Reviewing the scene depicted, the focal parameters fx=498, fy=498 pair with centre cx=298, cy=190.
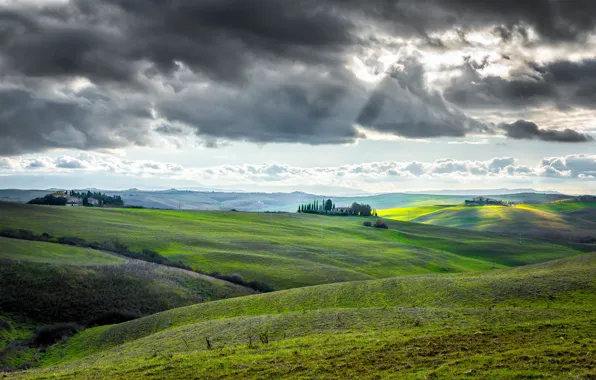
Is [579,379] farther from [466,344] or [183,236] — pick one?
[183,236]

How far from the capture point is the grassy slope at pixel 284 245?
103812mm

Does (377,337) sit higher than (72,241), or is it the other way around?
(377,337)

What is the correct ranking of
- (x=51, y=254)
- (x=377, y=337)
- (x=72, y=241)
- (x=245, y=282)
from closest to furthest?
(x=377, y=337) → (x=51, y=254) → (x=245, y=282) → (x=72, y=241)

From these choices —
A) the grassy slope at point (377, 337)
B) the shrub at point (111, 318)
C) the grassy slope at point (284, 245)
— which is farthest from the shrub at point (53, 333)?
the grassy slope at point (284, 245)

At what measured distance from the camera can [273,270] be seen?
99312 millimetres

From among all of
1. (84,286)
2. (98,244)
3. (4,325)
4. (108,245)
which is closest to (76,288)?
(84,286)

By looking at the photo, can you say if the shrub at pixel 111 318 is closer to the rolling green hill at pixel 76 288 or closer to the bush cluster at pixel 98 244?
the rolling green hill at pixel 76 288

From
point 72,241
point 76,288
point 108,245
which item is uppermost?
point 72,241

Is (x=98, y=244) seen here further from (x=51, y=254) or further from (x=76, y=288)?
(x=76, y=288)

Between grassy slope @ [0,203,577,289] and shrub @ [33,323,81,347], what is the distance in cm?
3999

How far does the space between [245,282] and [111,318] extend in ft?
97.7

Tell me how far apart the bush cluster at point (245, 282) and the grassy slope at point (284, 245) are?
303 cm

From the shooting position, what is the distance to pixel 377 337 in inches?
1212

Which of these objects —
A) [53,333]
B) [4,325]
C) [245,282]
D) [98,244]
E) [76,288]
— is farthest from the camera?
[98,244]
